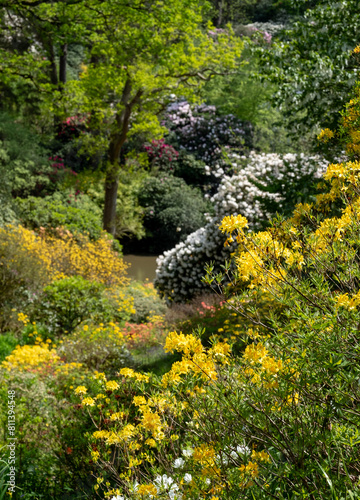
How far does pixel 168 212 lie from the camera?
1566 centimetres

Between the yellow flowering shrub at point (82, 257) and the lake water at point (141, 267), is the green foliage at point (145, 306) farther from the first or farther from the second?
the lake water at point (141, 267)

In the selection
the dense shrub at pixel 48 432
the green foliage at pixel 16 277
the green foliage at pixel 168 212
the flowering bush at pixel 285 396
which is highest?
the flowering bush at pixel 285 396

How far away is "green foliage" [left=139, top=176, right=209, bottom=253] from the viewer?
15.7 m

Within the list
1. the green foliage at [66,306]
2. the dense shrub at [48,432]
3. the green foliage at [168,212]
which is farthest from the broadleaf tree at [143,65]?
the dense shrub at [48,432]

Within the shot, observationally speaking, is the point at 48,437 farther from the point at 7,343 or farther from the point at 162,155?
the point at 162,155

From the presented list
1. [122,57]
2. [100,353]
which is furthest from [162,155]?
[100,353]

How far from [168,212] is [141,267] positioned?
2.35 m

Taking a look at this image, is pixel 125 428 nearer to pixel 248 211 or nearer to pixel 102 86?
pixel 248 211

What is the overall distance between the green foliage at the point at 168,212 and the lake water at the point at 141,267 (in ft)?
2.40

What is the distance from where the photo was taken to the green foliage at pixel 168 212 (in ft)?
51.4

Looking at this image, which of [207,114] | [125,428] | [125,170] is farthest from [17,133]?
[125,428]

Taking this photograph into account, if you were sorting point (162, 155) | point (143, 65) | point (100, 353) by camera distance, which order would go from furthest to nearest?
point (162, 155) → point (143, 65) → point (100, 353)

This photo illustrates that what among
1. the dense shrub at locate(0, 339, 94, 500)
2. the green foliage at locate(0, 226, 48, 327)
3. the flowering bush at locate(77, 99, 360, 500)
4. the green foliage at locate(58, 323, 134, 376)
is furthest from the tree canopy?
the flowering bush at locate(77, 99, 360, 500)

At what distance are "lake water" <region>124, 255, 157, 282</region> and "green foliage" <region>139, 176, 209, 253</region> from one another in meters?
0.73
